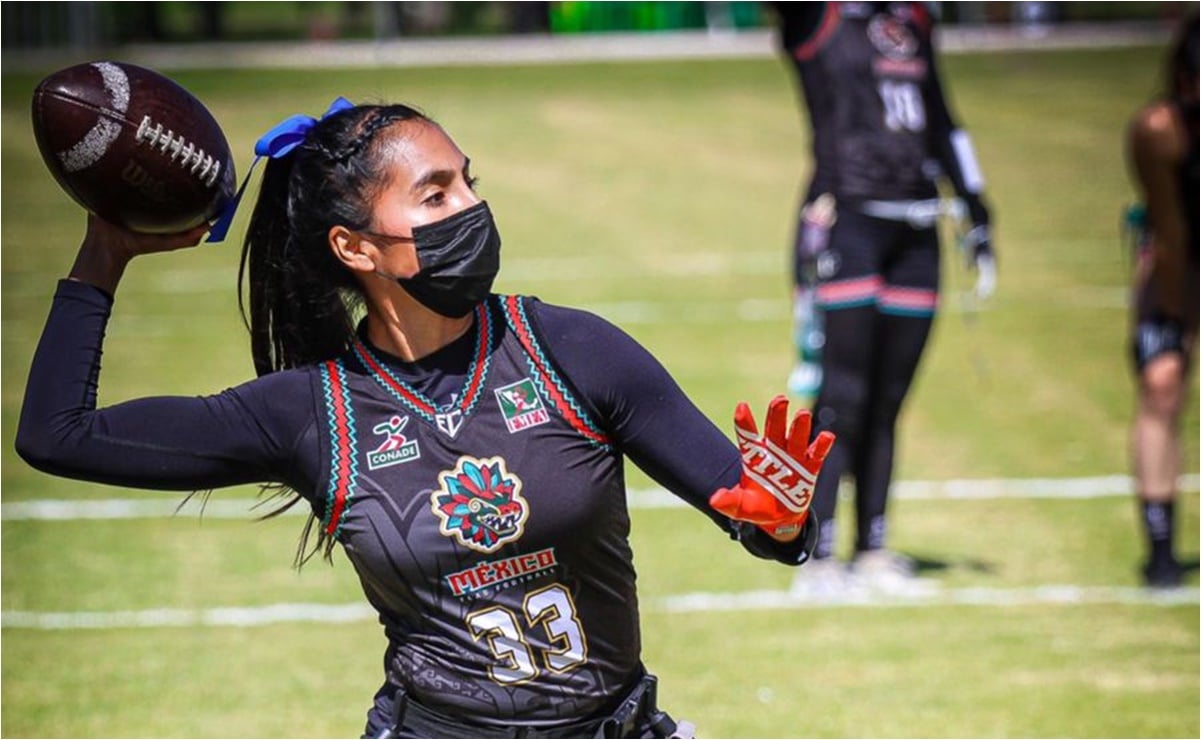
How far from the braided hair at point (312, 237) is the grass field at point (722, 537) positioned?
296 centimetres

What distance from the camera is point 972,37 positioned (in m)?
34.8

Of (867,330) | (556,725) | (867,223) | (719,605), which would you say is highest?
(556,725)

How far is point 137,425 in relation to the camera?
130 inches

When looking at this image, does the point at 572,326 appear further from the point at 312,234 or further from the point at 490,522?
the point at 312,234

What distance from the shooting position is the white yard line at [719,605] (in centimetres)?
740

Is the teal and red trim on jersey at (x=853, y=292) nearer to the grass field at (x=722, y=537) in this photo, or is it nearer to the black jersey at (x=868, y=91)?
the black jersey at (x=868, y=91)

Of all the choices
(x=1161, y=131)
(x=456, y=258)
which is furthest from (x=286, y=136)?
(x=1161, y=131)

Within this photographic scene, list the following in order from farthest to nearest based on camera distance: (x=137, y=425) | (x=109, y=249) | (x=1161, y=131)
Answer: (x=1161, y=131) → (x=109, y=249) → (x=137, y=425)

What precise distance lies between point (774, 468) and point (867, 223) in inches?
180

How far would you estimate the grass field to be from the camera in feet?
21.3

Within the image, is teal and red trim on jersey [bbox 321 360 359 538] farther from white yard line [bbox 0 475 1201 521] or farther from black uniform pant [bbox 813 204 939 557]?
white yard line [bbox 0 475 1201 521]

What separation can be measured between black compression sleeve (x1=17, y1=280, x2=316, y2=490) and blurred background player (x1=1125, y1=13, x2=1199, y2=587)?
4.80 metres

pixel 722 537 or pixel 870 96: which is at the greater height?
pixel 870 96

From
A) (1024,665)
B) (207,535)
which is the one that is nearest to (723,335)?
(207,535)
